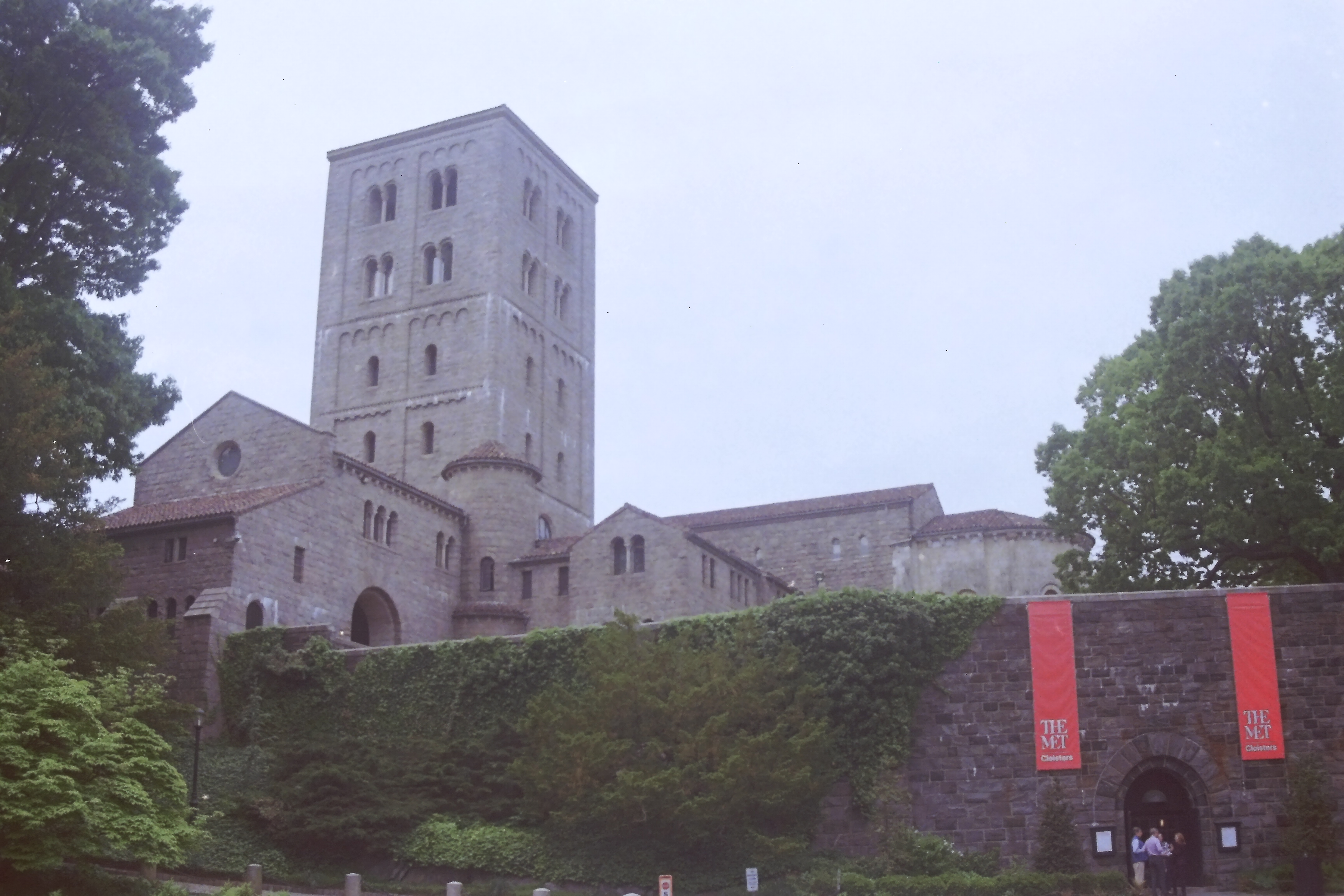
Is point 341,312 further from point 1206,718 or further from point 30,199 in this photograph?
point 1206,718

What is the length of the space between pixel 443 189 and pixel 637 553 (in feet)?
80.4

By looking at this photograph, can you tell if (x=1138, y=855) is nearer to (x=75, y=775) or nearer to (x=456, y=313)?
(x=75, y=775)

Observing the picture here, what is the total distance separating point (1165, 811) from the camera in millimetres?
30344

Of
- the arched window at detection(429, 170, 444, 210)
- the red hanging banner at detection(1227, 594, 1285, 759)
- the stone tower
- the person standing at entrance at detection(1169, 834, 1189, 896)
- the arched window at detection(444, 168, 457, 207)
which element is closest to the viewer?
the person standing at entrance at detection(1169, 834, 1189, 896)

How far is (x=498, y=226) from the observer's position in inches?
2451

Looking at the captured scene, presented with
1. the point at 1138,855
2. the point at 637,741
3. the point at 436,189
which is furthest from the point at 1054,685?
the point at 436,189

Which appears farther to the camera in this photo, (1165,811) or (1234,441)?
(1234,441)

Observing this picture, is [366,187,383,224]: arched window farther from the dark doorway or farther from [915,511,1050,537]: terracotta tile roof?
the dark doorway

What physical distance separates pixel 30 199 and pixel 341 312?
3069 cm

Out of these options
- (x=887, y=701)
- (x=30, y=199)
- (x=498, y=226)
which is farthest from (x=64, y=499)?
(x=498, y=226)

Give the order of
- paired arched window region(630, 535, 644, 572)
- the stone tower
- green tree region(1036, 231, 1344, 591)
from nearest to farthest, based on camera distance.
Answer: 1. green tree region(1036, 231, 1344, 591)
2. paired arched window region(630, 535, 644, 572)
3. the stone tower

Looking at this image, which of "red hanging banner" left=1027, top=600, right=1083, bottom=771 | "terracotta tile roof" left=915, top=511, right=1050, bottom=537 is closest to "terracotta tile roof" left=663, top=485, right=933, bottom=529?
"terracotta tile roof" left=915, top=511, right=1050, bottom=537

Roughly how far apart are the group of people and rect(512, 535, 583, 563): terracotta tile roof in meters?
25.7

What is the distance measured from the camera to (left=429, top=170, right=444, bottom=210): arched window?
64.8 meters
